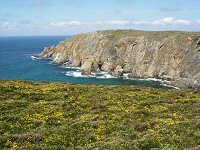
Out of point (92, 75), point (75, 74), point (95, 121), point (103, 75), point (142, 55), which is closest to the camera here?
point (95, 121)

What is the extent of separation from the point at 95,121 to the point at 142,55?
11868cm

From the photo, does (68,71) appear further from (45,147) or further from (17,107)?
(45,147)

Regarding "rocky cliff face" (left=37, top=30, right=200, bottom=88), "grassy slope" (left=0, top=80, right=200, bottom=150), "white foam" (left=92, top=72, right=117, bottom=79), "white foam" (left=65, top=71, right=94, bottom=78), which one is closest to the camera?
"grassy slope" (left=0, top=80, right=200, bottom=150)

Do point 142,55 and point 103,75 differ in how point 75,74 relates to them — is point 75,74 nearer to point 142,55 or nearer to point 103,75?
point 103,75

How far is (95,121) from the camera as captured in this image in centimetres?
2223

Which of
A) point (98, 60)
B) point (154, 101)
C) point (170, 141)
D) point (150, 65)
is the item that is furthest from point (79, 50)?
point (170, 141)

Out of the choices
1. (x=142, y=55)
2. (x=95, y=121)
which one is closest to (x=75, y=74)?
(x=142, y=55)

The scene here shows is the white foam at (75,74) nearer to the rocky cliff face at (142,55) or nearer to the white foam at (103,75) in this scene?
the rocky cliff face at (142,55)

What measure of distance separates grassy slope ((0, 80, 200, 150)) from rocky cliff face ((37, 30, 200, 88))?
79.2 meters

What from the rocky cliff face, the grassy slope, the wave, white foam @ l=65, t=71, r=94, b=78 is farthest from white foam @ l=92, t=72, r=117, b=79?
the grassy slope

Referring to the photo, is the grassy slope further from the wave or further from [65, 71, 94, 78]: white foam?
[65, 71, 94, 78]: white foam

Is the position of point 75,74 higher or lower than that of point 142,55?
lower

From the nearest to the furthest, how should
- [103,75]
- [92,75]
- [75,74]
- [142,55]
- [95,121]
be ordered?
[95,121]
[92,75]
[103,75]
[75,74]
[142,55]

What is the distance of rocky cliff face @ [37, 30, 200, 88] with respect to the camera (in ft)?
400
